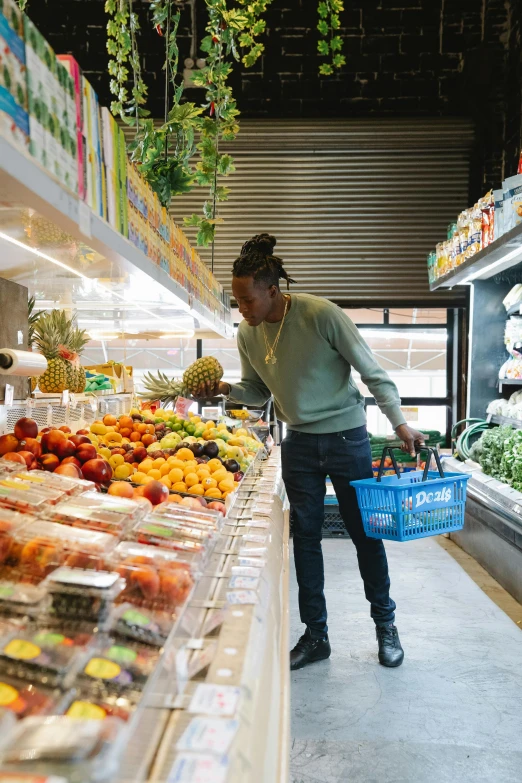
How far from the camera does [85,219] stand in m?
1.30

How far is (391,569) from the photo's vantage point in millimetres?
4773

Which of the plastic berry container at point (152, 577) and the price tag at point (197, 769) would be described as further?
the plastic berry container at point (152, 577)

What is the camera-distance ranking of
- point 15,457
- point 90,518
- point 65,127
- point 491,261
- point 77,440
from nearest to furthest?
point 65,127 < point 90,518 < point 15,457 < point 77,440 < point 491,261

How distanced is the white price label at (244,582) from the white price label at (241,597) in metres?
0.03

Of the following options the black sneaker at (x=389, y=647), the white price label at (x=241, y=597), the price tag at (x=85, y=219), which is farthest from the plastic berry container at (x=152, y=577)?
the black sneaker at (x=389, y=647)

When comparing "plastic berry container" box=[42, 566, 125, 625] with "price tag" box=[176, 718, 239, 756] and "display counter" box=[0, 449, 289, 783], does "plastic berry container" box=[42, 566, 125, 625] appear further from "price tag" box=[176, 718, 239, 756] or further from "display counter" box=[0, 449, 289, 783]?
"price tag" box=[176, 718, 239, 756]

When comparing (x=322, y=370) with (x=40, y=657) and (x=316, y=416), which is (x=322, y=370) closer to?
(x=316, y=416)

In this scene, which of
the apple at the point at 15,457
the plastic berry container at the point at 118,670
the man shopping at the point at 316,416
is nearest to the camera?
the plastic berry container at the point at 118,670

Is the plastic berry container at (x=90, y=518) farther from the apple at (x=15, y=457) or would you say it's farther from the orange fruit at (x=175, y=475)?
the orange fruit at (x=175, y=475)

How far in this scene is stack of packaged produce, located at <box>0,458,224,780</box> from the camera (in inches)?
31.3

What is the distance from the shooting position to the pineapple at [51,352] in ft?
10.8

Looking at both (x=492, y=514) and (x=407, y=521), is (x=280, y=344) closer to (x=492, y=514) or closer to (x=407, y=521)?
(x=407, y=521)

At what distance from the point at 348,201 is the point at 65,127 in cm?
605

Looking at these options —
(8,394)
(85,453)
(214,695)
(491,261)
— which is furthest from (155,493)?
(491,261)
